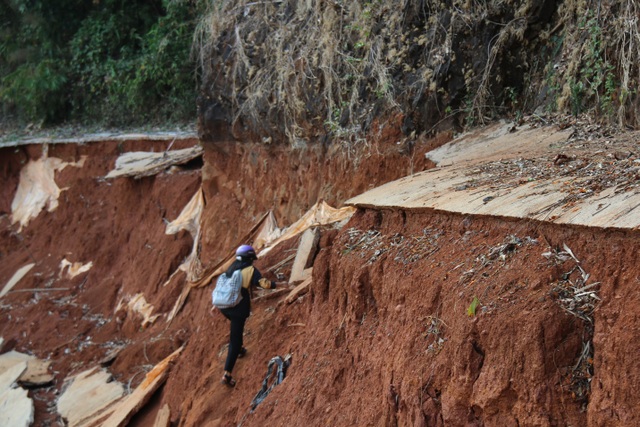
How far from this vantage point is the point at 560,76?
8.05m

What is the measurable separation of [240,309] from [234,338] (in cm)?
32

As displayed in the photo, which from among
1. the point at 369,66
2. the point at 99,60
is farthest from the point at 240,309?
the point at 99,60

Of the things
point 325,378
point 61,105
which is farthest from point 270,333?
point 61,105

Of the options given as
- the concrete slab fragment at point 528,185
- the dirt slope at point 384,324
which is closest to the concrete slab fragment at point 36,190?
the dirt slope at point 384,324

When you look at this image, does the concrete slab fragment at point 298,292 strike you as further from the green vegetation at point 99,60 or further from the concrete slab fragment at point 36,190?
the concrete slab fragment at point 36,190

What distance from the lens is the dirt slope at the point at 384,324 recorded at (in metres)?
4.02

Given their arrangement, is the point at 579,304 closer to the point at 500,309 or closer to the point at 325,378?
the point at 500,309

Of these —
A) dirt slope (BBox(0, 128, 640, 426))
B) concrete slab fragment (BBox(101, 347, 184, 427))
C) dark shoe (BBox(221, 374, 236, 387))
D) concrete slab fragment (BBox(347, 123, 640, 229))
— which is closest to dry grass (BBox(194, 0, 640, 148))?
dirt slope (BBox(0, 128, 640, 426))

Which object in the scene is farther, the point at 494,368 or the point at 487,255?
the point at 487,255

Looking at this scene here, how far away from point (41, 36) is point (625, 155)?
20.8 m

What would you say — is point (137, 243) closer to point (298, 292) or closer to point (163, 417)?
point (163, 417)

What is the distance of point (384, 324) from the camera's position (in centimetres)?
575

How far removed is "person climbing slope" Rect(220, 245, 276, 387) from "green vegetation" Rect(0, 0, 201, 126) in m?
11.6

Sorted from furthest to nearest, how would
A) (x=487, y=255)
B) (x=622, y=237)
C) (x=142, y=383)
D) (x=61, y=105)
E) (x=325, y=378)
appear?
(x=61, y=105) < (x=142, y=383) < (x=325, y=378) < (x=487, y=255) < (x=622, y=237)
